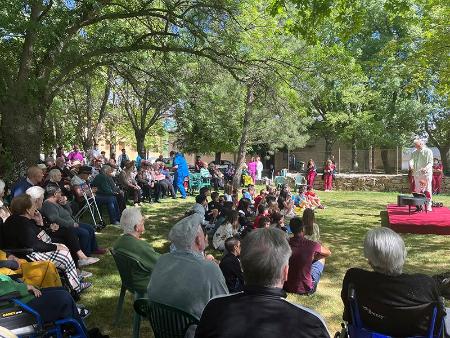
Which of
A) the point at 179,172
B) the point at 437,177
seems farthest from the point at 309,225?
the point at 437,177

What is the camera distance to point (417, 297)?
2.69 metres

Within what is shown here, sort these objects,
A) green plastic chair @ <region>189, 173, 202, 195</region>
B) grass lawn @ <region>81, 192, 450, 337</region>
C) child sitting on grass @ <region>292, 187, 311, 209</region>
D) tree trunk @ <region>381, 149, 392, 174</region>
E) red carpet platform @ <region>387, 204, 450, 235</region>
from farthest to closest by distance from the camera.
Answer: tree trunk @ <region>381, 149, 392, 174</region> < green plastic chair @ <region>189, 173, 202, 195</region> < child sitting on grass @ <region>292, 187, 311, 209</region> < red carpet platform @ <region>387, 204, 450, 235</region> < grass lawn @ <region>81, 192, 450, 337</region>

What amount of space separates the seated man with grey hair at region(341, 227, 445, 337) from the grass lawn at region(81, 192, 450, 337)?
163 centimetres

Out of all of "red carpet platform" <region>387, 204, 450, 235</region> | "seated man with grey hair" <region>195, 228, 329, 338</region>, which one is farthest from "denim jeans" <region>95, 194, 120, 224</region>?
"seated man with grey hair" <region>195, 228, 329, 338</region>

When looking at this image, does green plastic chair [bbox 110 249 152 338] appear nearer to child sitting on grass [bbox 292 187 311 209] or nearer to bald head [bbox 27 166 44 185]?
bald head [bbox 27 166 44 185]

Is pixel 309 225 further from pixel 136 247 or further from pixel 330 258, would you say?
pixel 136 247

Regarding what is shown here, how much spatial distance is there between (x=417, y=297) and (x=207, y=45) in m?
8.06

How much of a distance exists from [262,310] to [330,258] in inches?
218

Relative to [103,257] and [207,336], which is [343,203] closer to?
[103,257]

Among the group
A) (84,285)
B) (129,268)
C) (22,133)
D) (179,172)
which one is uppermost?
(22,133)

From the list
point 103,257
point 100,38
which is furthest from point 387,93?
point 103,257

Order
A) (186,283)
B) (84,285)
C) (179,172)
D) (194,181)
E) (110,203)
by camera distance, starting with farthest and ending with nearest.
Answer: (194,181) < (179,172) < (110,203) < (84,285) < (186,283)

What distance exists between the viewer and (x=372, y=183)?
70.0 ft

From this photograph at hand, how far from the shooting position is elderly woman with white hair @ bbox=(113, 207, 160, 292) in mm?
3887
